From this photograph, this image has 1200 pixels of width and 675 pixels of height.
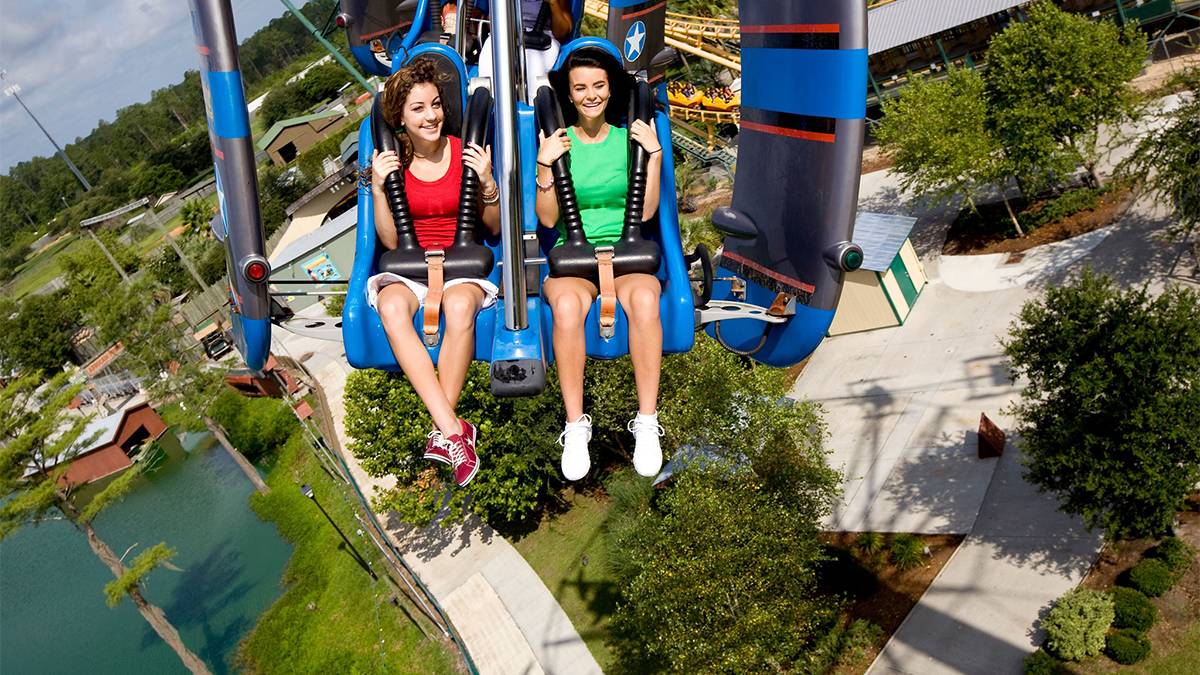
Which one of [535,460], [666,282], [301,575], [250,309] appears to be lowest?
[301,575]

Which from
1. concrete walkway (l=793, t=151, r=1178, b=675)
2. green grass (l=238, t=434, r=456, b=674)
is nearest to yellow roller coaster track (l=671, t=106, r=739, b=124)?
concrete walkway (l=793, t=151, r=1178, b=675)

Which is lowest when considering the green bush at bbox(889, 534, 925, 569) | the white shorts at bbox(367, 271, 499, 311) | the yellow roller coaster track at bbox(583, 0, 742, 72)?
the green bush at bbox(889, 534, 925, 569)

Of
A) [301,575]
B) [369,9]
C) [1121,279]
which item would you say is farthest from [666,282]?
[301,575]

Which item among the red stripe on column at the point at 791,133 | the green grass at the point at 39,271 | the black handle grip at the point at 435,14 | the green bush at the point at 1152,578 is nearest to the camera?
the red stripe on column at the point at 791,133

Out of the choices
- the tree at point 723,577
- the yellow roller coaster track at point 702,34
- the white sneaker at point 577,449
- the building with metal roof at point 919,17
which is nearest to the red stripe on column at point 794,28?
the white sneaker at point 577,449

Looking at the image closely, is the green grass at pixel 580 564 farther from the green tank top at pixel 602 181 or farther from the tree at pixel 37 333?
the tree at pixel 37 333

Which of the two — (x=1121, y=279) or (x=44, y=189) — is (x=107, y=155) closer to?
(x=44, y=189)

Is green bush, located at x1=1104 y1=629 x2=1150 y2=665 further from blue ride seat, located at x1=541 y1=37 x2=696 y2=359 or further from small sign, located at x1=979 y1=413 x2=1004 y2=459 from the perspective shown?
blue ride seat, located at x1=541 y1=37 x2=696 y2=359
